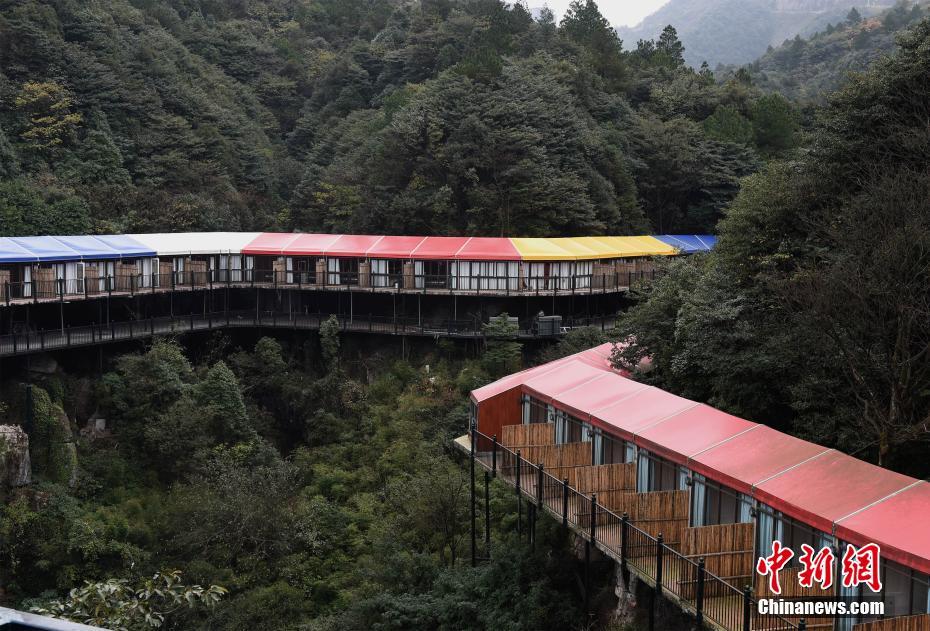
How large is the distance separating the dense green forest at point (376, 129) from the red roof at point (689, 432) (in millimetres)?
30636

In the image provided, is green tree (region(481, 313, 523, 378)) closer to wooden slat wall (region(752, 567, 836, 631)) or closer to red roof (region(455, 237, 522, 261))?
red roof (region(455, 237, 522, 261))

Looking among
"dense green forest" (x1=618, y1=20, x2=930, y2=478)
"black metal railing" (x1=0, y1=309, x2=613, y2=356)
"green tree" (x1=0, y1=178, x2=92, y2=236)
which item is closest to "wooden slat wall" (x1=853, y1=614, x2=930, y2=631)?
"dense green forest" (x1=618, y1=20, x2=930, y2=478)

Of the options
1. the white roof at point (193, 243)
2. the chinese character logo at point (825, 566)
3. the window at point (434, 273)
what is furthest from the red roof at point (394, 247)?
the chinese character logo at point (825, 566)

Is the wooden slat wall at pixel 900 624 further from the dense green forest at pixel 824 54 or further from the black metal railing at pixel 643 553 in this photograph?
the dense green forest at pixel 824 54

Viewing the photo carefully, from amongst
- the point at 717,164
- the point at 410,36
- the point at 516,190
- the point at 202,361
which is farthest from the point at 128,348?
the point at 410,36

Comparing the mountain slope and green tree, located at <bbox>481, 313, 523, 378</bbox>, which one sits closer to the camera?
green tree, located at <bbox>481, 313, 523, 378</bbox>

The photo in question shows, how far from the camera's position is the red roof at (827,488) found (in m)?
13.6

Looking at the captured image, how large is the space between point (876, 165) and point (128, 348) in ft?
91.9

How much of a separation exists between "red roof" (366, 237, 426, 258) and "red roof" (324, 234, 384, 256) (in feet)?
1.12

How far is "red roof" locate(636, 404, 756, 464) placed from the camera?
674 inches

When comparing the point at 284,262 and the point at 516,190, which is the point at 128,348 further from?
the point at 516,190

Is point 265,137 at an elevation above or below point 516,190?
above

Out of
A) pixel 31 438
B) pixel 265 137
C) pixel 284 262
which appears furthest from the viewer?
pixel 265 137

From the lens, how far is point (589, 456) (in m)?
20.0
